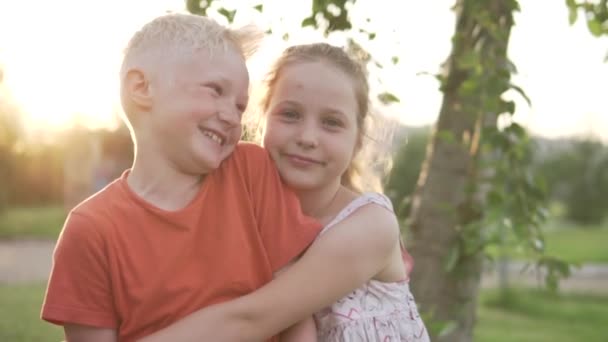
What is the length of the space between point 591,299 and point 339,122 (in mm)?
8713

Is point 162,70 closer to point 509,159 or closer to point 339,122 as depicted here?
point 339,122

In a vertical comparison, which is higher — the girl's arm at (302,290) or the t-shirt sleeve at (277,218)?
the t-shirt sleeve at (277,218)

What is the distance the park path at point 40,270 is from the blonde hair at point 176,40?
21.2ft

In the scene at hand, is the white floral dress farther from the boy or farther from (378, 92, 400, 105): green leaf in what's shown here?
(378, 92, 400, 105): green leaf

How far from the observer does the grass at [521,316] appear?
17.4 ft

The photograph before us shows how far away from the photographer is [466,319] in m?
3.23

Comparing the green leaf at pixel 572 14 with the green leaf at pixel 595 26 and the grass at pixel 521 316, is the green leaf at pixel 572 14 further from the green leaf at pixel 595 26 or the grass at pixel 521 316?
the grass at pixel 521 316

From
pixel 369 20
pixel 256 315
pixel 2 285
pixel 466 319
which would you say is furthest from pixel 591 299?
pixel 256 315

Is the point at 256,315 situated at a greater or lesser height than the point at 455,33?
lesser

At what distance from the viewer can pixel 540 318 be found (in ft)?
29.6

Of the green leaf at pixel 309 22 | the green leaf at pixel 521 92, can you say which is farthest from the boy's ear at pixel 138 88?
the green leaf at pixel 521 92

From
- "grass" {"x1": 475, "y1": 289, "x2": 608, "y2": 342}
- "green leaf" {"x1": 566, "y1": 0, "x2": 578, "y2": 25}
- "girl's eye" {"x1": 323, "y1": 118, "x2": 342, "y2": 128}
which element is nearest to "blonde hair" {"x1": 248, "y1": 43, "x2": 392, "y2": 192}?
"girl's eye" {"x1": 323, "y1": 118, "x2": 342, "y2": 128}

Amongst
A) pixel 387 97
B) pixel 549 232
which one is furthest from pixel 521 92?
pixel 549 232

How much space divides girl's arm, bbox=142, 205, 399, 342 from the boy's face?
0.28 metres
